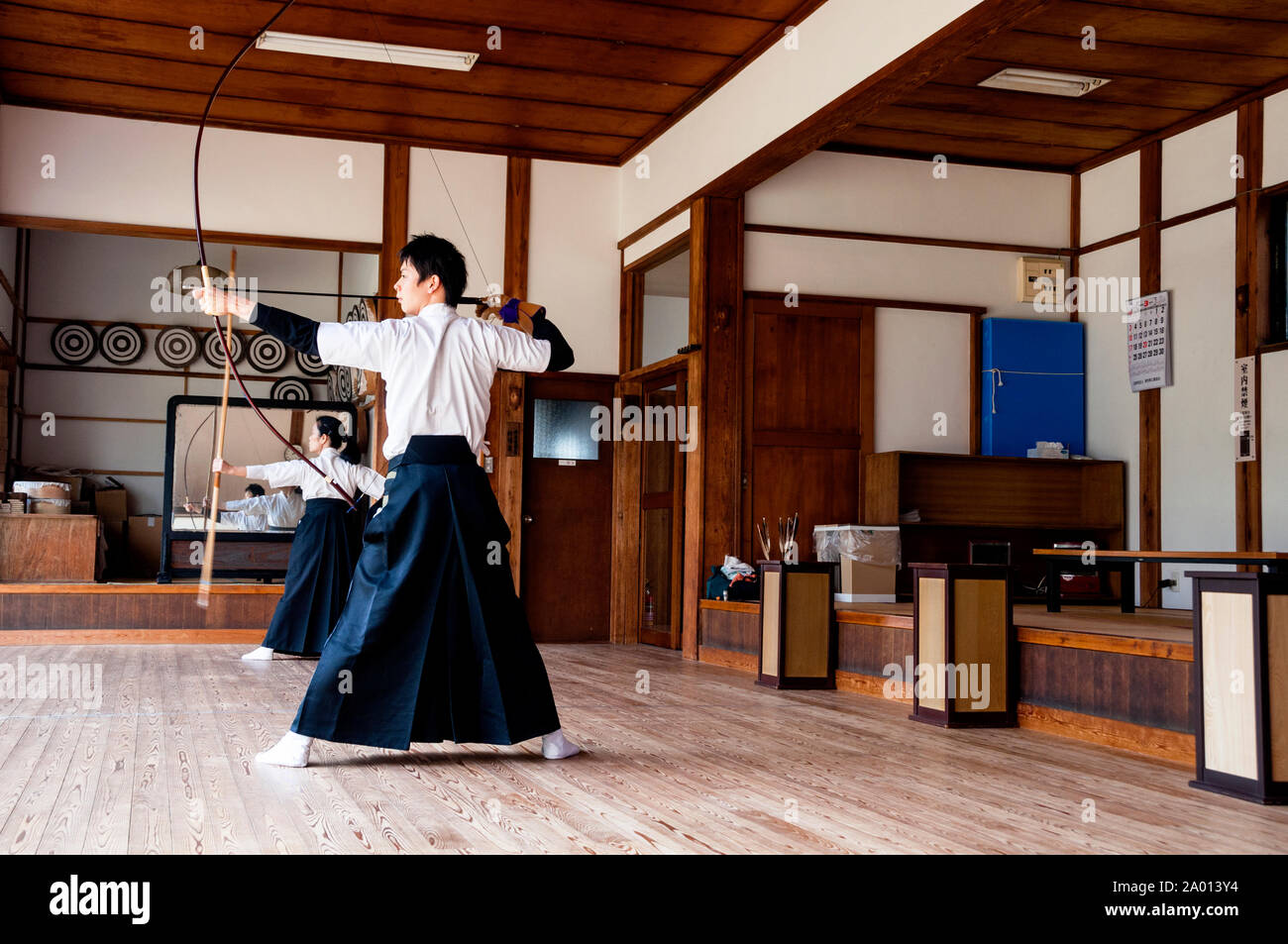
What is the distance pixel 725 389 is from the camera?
6953 millimetres

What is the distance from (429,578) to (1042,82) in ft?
15.9

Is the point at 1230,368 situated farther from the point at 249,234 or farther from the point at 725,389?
the point at 249,234

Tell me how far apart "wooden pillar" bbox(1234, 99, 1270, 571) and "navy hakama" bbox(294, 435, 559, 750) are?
15.0 ft

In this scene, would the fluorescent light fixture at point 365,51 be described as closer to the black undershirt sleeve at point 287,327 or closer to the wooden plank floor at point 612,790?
the wooden plank floor at point 612,790

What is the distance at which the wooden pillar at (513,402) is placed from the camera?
Result: 7.76 meters

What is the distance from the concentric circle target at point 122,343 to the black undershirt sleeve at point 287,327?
8629 millimetres

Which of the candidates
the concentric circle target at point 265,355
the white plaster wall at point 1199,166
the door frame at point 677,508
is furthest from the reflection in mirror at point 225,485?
the white plaster wall at point 1199,166

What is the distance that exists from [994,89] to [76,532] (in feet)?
19.9

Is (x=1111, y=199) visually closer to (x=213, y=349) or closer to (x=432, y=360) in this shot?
(x=432, y=360)

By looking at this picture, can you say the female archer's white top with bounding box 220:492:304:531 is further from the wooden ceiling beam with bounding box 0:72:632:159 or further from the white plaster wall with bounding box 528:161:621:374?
the wooden ceiling beam with bounding box 0:72:632:159

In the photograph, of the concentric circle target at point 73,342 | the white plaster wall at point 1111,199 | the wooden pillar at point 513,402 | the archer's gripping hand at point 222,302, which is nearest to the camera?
the archer's gripping hand at point 222,302

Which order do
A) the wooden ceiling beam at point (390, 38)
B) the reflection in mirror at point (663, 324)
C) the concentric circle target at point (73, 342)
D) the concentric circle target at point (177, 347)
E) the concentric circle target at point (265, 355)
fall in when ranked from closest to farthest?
the wooden ceiling beam at point (390, 38) < the concentric circle target at point (73, 342) < the concentric circle target at point (177, 347) < the concentric circle target at point (265, 355) < the reflection in mirror at point (663, 324)

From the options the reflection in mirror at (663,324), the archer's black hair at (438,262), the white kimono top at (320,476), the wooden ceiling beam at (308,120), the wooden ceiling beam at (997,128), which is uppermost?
the wooden ceiling beam at (308,120)
